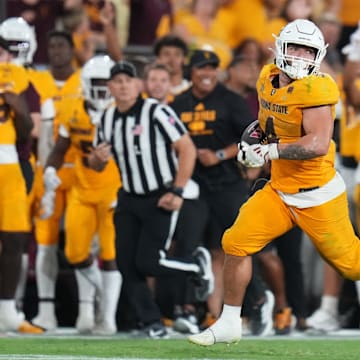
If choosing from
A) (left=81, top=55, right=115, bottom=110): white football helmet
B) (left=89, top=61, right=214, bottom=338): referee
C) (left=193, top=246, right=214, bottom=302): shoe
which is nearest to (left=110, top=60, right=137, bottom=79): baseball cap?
(left=89, top=61, right=214, bottom=338): referee

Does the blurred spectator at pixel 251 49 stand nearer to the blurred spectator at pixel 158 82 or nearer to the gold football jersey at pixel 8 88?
the blurred spectator at pixel 158 82

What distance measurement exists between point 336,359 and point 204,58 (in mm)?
3230

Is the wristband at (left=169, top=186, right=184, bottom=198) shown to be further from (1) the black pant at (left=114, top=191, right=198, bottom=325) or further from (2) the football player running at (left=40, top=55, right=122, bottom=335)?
(2) the football player running at (left=40, top=55, right=122, bottom=335)

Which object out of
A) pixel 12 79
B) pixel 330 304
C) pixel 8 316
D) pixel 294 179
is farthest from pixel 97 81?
pixel 294 179

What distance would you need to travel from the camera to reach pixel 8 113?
950 centimetres

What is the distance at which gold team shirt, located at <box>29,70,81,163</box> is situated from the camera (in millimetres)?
10242

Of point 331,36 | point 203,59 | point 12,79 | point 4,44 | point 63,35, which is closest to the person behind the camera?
point 12,79

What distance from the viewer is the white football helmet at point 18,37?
9922 millimetres

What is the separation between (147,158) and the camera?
9.29 meters

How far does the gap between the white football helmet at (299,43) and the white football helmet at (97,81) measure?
8.59 ft

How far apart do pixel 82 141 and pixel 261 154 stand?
300 centimetres

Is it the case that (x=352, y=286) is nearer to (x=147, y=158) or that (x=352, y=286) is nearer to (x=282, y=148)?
(x=147, y=158)

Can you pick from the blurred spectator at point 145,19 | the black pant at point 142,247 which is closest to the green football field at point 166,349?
the black pant at point 142,247

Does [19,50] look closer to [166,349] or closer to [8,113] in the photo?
[8,113]
